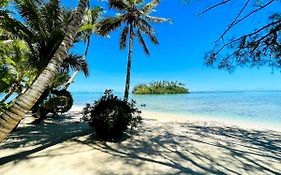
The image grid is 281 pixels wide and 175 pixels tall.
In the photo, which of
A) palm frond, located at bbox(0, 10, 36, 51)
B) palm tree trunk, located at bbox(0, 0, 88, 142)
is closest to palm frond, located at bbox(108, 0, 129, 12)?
palm frond, located at bbox(0, 10, 36, 51)

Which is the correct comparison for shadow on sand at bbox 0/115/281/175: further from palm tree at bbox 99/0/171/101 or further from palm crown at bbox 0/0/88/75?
palm tree at bbox 99/0/171/101

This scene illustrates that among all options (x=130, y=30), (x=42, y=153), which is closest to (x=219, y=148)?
(x=42, y=153)

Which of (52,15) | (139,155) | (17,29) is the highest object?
(52,15)

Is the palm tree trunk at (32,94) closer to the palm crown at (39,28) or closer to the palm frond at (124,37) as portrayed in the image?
the palm crown at (39,28)

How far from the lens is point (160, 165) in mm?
5375

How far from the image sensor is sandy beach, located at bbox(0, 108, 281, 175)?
201 inches

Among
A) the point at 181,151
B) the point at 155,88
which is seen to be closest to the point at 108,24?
the point at 181,151

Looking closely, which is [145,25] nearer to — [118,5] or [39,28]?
[118,5]

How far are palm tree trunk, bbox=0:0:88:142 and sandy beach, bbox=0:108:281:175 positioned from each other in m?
1.39

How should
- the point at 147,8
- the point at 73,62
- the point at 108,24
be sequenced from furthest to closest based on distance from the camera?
1. the point at 108,24
2. the point at 147,8
3. the point at 73,62

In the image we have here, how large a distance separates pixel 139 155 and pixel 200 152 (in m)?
1.64

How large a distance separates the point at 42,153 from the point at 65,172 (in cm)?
156

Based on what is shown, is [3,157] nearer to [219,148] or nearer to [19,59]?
[19,59]

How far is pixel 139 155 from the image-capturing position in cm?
611
